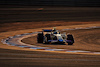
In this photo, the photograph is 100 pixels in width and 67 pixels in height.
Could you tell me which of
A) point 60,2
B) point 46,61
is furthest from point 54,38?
point 60,2

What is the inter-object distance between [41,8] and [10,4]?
4557 mm

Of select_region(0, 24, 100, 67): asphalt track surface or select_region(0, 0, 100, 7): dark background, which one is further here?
select_region(0, 0, 100, 7): dark background

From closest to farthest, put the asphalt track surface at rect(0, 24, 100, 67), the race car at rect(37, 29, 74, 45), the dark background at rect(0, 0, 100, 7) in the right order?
1. the asphalt track surface at rect(0, 24, 100, 67)
2. the race car at rect(37, 29, 74, 45)
3. the dark background at rect(0, 0, 100, 7)

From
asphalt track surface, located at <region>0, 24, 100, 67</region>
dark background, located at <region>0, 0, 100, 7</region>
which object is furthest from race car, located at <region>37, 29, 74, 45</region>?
dark background, located at <region>0, 0, 100, 7</region>

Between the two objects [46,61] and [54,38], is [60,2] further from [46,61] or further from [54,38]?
[46,61]

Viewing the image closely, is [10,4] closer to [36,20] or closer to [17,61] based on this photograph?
[36,20]

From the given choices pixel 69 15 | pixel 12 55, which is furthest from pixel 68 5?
pixel 12 55

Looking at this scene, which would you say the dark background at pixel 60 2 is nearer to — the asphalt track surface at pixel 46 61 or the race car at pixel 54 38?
the race car at pixel 54 38

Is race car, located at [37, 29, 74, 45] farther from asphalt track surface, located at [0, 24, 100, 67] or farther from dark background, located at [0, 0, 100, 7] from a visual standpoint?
dark background, located at [0, 0, 100, 7]

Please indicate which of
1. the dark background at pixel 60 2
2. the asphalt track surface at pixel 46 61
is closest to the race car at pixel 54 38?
the asphalt track surface at pixel 46 61

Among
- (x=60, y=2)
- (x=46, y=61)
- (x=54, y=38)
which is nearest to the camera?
(x=46, y=61)

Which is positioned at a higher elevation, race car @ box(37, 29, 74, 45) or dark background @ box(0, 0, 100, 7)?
dark background @ box(0, 0, 100, 7)

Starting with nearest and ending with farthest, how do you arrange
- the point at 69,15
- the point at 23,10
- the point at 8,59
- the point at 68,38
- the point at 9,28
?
the point at 8,59
the point at 68,38
the point at 9,28
the point at 69,15
the point at 23,10

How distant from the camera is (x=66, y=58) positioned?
25.5 feet
